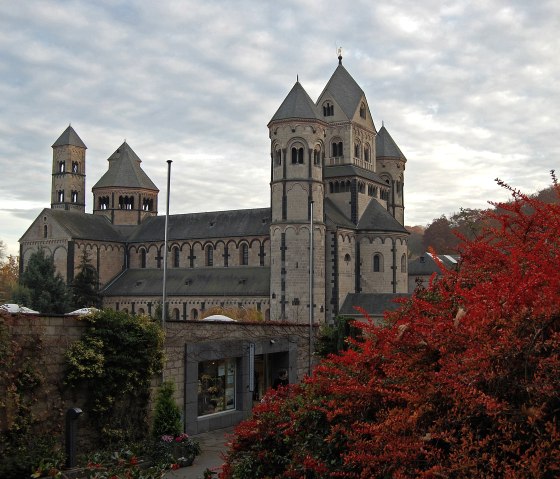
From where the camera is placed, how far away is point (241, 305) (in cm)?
6381

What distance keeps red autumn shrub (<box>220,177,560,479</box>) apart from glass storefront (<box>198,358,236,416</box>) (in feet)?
42.7

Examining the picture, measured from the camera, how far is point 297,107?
61.3 m

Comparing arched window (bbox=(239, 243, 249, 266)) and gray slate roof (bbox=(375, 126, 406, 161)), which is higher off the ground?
gray slate roof (bbox=(375, 126, 406, 161))

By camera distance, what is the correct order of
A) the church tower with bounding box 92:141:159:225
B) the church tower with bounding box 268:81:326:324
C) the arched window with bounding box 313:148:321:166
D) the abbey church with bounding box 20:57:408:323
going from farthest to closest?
1. the church tower with bounding box 92:141:159:225
2. the arched window with bounding box 313:148:321:166
3. the abbey church with bounding box 20:57:408:323
4. the church tower with bounding box 268:81:326:324

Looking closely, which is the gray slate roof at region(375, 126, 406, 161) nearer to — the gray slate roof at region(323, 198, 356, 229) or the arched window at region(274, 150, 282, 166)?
the gray slate roof at region(323, 198, 356, 229)

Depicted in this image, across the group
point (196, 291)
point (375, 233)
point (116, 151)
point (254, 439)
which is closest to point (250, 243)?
point (196, 291)

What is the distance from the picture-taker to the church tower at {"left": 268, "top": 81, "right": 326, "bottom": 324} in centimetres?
5897

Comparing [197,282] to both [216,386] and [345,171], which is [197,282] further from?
[216,386]

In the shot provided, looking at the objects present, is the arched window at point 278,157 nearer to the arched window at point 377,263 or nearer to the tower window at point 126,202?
the arched window at point 377,263

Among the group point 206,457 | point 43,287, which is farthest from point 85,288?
point 206,457

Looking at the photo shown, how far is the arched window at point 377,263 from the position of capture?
6306 centimetres

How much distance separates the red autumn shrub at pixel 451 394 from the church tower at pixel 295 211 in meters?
48.9

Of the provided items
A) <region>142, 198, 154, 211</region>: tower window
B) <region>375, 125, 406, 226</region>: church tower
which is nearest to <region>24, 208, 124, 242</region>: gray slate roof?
<region>142, 198, 154, 211</region>: tower window

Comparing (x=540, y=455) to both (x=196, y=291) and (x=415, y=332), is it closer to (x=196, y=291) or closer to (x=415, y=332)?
(x=415, y=332)
